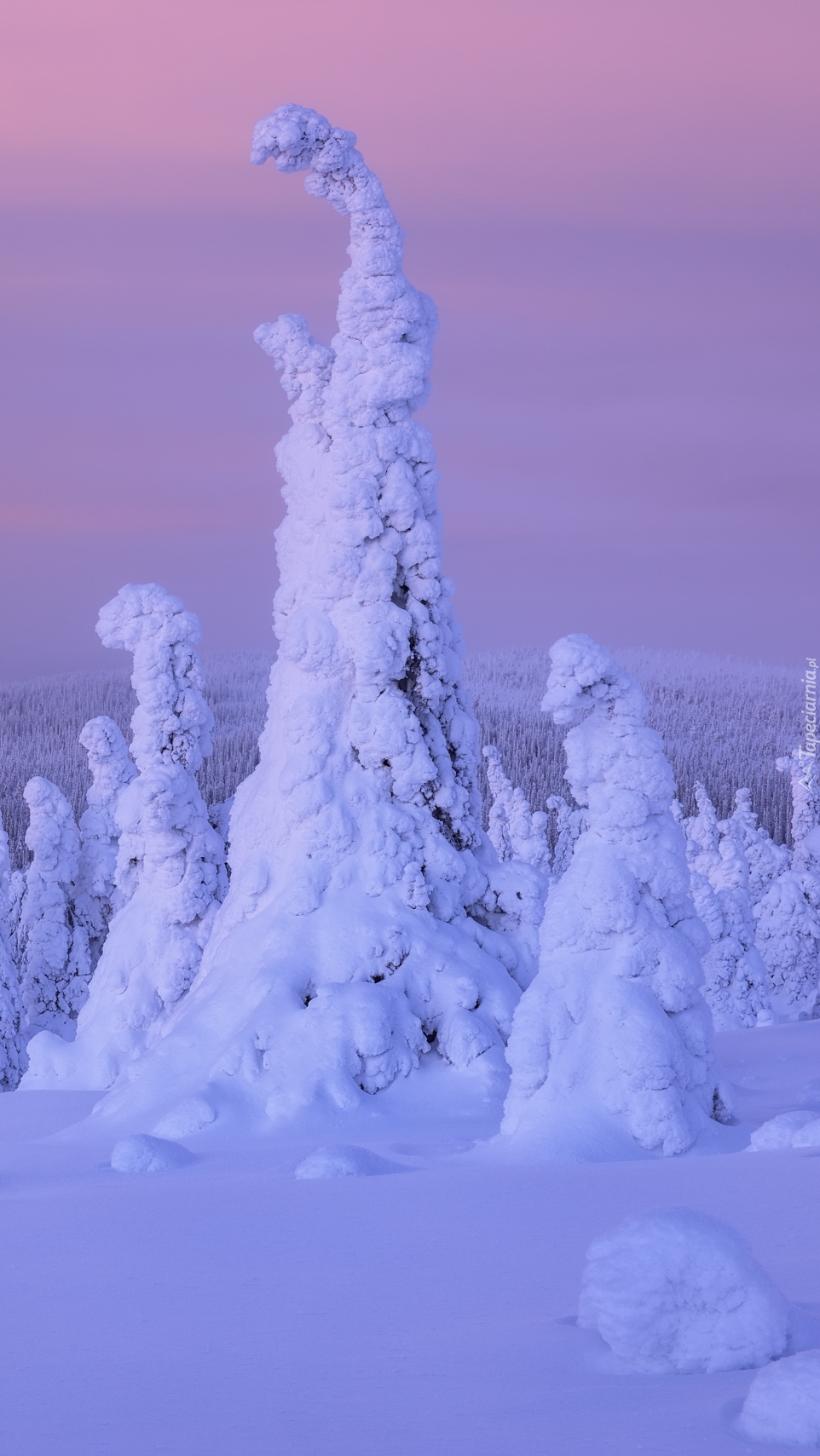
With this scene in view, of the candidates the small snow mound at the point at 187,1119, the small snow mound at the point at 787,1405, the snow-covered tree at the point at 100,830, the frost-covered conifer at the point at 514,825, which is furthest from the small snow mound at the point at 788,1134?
the frost-covered conifer at the point at 514,825

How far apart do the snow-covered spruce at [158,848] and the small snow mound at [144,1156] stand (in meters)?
9.04

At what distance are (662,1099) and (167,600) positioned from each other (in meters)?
11.2

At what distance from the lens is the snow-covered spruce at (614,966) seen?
439 inches

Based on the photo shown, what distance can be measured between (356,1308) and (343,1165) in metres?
2.96

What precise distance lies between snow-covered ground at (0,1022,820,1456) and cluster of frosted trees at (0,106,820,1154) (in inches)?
79.1

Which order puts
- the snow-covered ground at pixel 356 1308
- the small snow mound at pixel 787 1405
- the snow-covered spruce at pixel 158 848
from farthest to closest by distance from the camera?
1. the snow-covered spruce at pixel 158 848
2. the snow-covered ground at pixel 356 1308
3. the small snow mound at pixel 787 1405

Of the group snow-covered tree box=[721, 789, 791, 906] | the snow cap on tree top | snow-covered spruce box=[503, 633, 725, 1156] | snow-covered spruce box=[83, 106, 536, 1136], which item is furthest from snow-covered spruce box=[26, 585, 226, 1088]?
snow-covered tree box=[721, 789, 791, 906]

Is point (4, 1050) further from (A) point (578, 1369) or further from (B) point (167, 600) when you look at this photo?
(A) point (578, 1369)

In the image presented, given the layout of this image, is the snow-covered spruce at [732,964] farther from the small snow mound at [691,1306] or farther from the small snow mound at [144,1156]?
the small snow mound at [691,1306]

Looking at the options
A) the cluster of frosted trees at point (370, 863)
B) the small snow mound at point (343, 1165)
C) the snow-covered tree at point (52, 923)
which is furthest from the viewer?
the snow-covered tree at point (52, 923)

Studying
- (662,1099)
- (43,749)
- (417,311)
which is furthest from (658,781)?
(43,749)

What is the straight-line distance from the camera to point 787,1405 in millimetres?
4203

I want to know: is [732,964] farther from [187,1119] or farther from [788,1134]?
[788,1134]

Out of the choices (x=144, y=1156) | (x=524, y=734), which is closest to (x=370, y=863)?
(x=144, y=1156)
